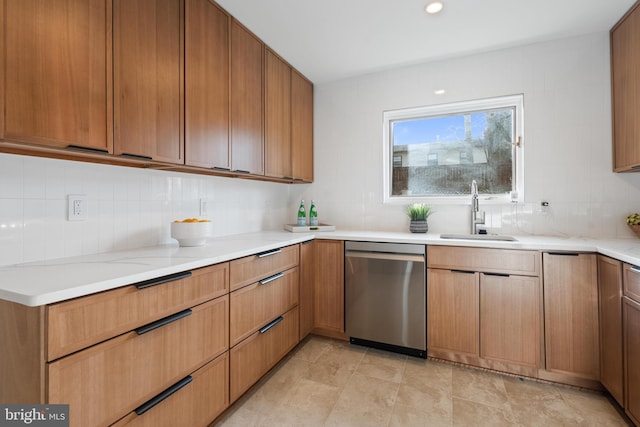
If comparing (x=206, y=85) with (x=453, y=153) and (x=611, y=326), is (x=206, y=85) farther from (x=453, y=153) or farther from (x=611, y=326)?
(x=611, y=326)

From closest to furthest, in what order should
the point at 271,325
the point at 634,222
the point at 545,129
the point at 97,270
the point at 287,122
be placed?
1. the point at 97,270
2. the point at 271,325
3. the point at 634,222
4. the point at 545,129
5. the point at 287,122

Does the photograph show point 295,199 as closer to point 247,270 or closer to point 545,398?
point 247,270

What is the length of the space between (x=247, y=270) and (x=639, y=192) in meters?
2.84

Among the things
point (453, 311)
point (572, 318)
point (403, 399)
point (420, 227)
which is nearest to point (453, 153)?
point (420, 227)

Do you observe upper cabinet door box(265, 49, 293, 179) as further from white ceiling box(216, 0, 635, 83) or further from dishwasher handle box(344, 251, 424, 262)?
dishwasher handle box(344, 251, 424, 262)

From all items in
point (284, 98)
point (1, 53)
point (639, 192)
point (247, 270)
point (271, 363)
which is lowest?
point (271, 363)

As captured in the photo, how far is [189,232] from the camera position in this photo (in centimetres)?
178

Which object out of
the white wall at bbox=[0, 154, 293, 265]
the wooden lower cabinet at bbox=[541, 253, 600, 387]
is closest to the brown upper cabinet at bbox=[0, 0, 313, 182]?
the white wall at bbox=[0, 154, 293, 265]

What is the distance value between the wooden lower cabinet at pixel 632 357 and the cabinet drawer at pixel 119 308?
6.94 feet

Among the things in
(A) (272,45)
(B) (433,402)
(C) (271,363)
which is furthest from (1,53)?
(B) (433,402)

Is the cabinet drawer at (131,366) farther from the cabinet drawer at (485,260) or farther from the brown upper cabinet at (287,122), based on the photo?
the cabinet drawer at (485,260)

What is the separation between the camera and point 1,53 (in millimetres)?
1018

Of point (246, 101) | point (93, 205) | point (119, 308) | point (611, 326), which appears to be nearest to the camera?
point (119, 308)

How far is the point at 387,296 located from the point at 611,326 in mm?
1286
